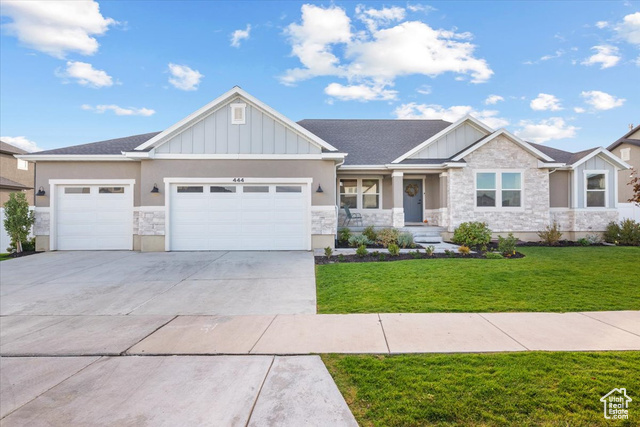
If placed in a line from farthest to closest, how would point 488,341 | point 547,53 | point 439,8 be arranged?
point 547,53
point 439,8
point 488,341

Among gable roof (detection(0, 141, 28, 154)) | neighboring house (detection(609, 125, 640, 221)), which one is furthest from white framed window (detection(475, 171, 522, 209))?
gable roof (detection(0, 141, 28, 154))

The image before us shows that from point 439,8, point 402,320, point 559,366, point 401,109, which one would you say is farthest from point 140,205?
point 401,109

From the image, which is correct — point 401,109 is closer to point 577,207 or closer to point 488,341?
point 577,207

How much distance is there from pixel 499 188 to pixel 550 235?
2.73 m

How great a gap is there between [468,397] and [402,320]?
6.58ft

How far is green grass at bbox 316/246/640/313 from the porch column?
4621 mm

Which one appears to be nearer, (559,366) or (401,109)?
(559,366)

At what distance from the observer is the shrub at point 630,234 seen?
40.9 feet

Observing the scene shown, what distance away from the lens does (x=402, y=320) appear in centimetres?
460

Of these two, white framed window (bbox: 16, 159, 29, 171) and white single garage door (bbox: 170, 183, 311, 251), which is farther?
white framed window (bbox: 16, 159, 29, 171)

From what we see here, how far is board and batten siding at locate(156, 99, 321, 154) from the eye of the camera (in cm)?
1134

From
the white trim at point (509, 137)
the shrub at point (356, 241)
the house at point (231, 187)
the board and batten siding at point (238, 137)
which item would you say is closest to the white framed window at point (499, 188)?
the house at point (231, 187)

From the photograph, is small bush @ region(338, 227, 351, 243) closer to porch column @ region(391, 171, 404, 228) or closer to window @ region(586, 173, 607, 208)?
porch column @ region(391, 171, 404, 228)

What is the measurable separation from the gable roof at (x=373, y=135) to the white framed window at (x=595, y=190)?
7.10 m
